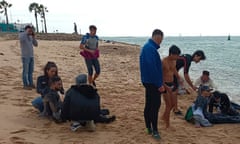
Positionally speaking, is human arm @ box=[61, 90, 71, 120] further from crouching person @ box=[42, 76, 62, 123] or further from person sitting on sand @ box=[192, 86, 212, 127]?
person sitting on sand @ box=[192, 86, 212, 127]

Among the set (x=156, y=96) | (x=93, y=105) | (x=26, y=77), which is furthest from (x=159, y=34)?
(x=26, y=77)

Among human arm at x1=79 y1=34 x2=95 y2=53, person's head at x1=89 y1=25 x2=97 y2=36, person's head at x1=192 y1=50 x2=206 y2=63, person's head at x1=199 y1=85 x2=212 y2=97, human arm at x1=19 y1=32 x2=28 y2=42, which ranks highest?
person's head at x1=89 y1=25 x2=97 y2=36

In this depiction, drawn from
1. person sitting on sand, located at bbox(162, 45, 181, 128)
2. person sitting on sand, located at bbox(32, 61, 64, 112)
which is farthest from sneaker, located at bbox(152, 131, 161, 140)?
person sitting on sand, located at bbox(32, 61, 64, 112)

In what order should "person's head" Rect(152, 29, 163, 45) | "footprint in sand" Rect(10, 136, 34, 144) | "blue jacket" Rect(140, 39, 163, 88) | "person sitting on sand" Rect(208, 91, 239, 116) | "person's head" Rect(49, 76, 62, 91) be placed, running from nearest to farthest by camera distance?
1. "footprint in sand" Rect(10, 136, 34, 144)
2. "blue jacket" Rect(140, 39, 163, 88)
3. "person's head" Rect(152, 29, 163, 45)
4. "person's head" Rect(49, 76, 62, 91)
5. "person sitting on sand" Rect(208, 91, 239, 116)

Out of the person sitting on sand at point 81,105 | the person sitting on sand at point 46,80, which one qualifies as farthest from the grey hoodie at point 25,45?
the person sitting on sand at point 81,105

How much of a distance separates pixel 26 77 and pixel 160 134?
4063mm

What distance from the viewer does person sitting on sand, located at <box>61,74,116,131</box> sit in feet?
15.8

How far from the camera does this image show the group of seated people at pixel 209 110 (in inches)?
227

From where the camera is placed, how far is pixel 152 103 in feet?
16.0

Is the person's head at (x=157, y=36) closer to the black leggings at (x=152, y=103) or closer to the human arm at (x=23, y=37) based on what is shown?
the black leggings at (x=152, y=103)

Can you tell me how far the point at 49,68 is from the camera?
542cm

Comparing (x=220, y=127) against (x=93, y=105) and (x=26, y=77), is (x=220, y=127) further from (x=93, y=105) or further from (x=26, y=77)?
(x=26, y=77)

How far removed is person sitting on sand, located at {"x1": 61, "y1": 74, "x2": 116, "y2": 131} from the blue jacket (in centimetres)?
90

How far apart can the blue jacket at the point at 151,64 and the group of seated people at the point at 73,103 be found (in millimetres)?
885
